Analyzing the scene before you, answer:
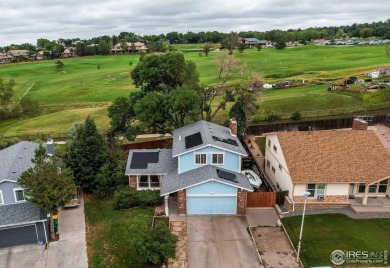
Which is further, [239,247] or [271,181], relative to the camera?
[271,181]

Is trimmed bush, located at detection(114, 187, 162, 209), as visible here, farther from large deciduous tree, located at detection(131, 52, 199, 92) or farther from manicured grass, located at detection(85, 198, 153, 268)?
large deciduous tree, located at detection(131, 52, 199, 92)

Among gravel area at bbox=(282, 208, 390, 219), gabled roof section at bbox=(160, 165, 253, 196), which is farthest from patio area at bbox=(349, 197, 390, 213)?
gabled roof section at bbox=(160, 165, 253, 196)

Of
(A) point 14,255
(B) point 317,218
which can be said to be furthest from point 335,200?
(A) point 14,255

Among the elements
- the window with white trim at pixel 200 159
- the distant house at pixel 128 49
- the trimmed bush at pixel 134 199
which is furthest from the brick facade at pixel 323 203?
the distant house at pixel 128 49

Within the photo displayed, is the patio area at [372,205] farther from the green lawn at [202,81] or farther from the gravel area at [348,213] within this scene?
the green lawn at [202,81]

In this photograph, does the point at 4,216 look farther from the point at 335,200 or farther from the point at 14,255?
the point at 335,200
